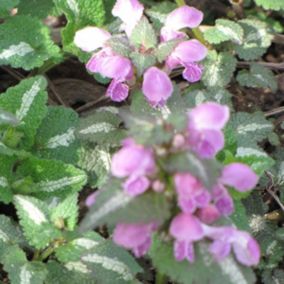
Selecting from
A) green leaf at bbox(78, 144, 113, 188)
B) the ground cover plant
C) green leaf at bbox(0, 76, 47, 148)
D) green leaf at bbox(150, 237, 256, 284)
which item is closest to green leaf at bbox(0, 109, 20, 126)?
the ground cover plant


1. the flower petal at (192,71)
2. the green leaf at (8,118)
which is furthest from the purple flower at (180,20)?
the green leaf at (8,118)

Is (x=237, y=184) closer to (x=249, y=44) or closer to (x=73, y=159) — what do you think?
(x=73, y=159)

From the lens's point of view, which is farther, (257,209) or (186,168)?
(257,209)

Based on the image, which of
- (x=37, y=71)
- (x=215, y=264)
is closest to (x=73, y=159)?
(x=37, y=71)

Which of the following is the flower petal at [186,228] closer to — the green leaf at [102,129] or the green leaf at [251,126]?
the green leaf at [102,129]

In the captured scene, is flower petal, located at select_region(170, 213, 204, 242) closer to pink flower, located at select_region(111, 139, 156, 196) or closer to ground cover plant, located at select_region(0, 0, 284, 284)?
ground cover plant, located at select_region(0, 0, 284, 284)

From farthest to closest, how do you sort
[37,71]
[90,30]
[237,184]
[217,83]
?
[37,71] → [217,83] → [90,30] → [237,184]
